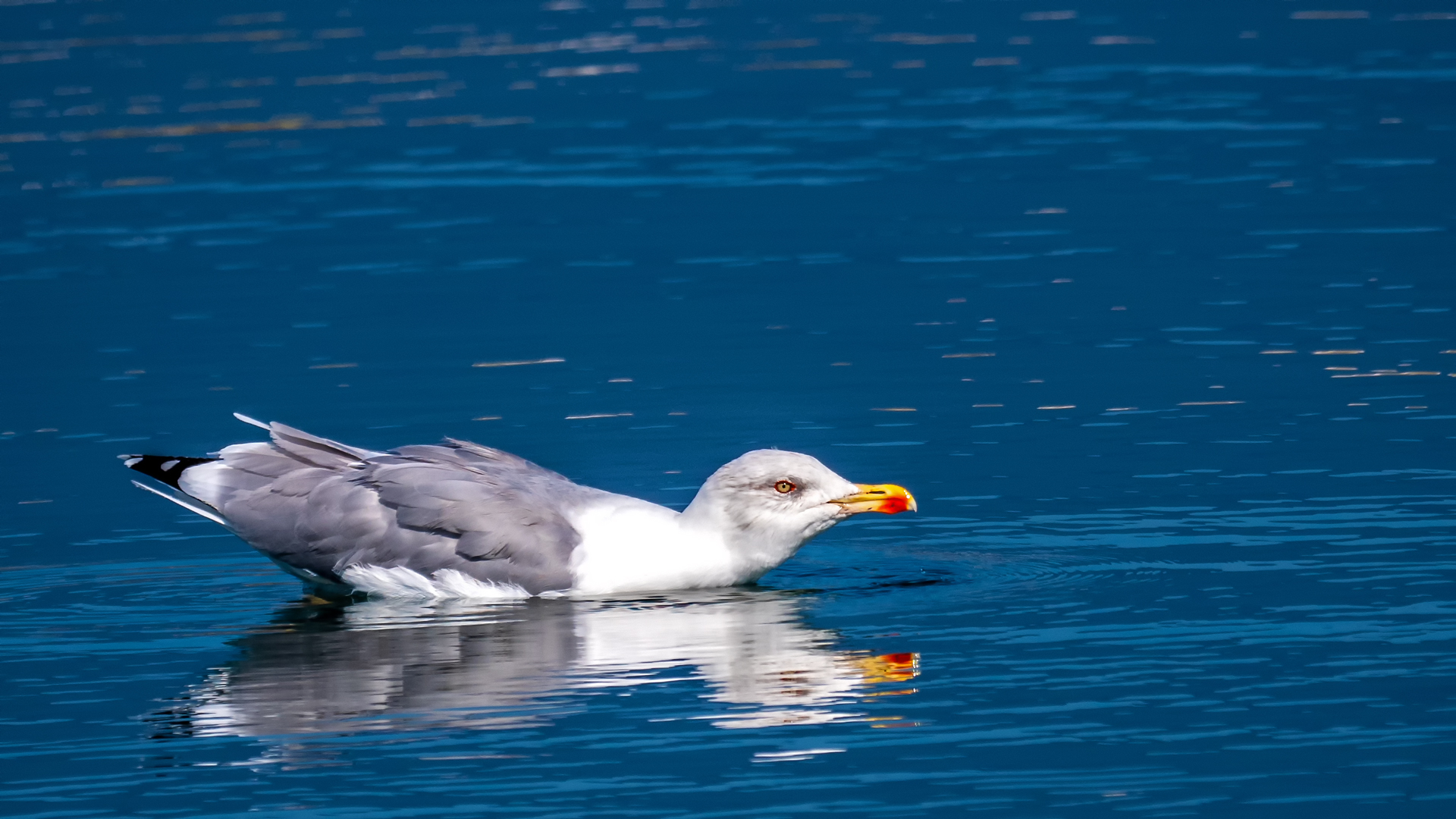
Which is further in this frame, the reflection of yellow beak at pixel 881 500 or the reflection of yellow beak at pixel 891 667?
the reflection of yellow beak at pixel 881 500

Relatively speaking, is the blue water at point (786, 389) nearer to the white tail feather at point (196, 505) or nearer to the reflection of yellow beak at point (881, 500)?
the white tail feather at point (196, 505)

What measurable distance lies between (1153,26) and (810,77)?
228 inches

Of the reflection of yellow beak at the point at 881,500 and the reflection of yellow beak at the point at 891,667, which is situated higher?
the reflection of yellow beak at the point at 881,500

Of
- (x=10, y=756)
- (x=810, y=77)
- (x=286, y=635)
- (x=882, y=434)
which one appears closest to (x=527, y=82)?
(x=810, y=77)

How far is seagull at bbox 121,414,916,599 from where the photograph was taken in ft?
40.9

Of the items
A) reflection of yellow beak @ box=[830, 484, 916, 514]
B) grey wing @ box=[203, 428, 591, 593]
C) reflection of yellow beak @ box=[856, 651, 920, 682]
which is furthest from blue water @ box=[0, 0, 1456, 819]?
reflection of yellow beak @ box=[830, 484, 916, 514]

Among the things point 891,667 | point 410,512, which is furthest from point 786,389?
point 891,667

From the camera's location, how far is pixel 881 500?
12328mm

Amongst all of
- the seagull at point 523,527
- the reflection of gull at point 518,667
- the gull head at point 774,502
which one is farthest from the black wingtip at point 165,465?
the gull head at point 774,502

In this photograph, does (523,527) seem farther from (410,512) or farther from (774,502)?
(774,502)

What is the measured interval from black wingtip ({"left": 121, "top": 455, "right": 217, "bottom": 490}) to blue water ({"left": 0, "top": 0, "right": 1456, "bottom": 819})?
0.52 meters

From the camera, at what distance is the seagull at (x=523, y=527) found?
40.9ft

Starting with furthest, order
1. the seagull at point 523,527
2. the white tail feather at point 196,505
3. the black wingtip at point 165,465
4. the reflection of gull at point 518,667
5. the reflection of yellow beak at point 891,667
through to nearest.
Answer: the black wingtip at point 165,465, the white tail feather at point 196,505, the seagull at point 523,527, the reflection of yellow beak at point 891,667, the reflection of gull at point 518,667

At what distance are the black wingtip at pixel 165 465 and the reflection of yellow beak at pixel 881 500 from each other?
377cm
